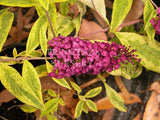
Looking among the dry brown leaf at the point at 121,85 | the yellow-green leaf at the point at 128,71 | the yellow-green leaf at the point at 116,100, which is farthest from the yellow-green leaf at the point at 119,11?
the dry brown leaf at the point at 121,85

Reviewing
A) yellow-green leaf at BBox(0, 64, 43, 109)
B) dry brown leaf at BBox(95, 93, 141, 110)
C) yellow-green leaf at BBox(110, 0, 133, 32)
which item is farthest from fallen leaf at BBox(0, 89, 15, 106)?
yellow-green leaf at BBox(110, 0, 133, 32)

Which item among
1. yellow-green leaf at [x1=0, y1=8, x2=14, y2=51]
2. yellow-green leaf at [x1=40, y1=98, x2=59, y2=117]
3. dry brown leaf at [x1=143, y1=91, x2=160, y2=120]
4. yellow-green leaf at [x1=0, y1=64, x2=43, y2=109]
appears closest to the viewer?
yellow-green leaf at [x1=0, y1=64, x2=43, y2=109]

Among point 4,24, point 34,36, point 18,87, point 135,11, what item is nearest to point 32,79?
point 18,87

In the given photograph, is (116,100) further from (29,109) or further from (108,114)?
(29,109)

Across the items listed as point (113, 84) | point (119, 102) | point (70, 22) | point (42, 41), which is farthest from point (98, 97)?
point (42, 41)

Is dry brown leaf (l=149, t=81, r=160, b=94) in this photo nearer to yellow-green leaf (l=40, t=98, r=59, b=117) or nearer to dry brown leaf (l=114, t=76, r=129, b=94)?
dry brown leaf (l=114, t=76, r=129, b=94)

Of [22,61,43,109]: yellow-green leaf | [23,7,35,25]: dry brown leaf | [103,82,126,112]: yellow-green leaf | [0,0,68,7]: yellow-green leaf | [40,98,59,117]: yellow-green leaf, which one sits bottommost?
[103,82,126,112]: yellow-green leaf

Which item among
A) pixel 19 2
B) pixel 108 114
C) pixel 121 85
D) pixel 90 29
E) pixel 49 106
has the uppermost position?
pixel 19 2
